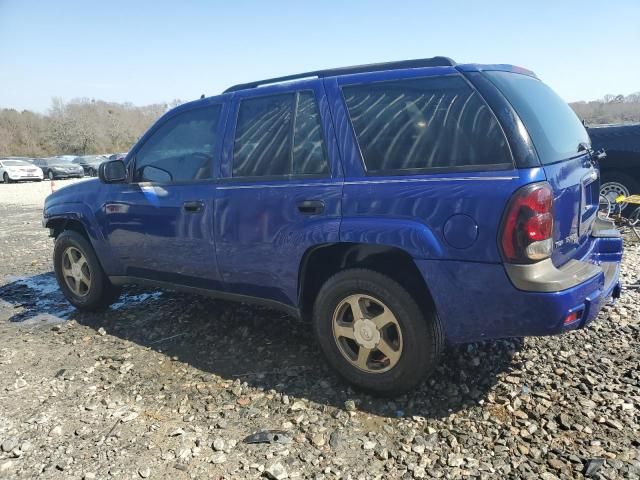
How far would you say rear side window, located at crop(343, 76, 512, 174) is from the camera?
8.04ft

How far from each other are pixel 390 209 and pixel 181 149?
1.96m

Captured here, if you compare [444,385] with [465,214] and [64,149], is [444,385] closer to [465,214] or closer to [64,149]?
[465,214]

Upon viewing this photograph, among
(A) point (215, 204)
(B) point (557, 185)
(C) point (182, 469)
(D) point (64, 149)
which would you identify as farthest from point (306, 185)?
(D) point (64, 149)

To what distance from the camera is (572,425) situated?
99.4 inches

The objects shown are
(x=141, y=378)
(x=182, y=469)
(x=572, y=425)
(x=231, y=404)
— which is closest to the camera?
(x=182, y=469)

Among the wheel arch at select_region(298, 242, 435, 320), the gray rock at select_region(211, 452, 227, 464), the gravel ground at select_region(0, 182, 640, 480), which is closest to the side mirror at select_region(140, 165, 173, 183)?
the gravel ground at select_region(0, 182, 640, 480)

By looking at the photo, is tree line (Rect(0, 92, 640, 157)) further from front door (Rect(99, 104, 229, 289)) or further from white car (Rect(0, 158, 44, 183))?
front door (Rect(99, 104, 229, 289))

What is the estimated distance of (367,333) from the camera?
9.30ft

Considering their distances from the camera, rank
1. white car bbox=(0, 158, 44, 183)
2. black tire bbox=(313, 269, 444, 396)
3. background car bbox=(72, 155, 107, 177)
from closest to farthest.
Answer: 1. black tire bbox=(313, 269, 444, 396)
2. white car bbox=(0, 158, 44, 183)
3. background car bbox=(72, 155, 107, 177)

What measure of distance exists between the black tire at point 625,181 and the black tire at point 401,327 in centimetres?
641

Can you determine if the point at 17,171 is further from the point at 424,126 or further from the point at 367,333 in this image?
the point at 424,126

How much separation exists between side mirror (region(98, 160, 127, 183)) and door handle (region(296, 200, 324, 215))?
1.85m

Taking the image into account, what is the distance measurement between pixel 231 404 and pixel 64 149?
248 feet

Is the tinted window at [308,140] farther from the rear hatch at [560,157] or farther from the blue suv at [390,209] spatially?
the rear hatch at [560,157]
